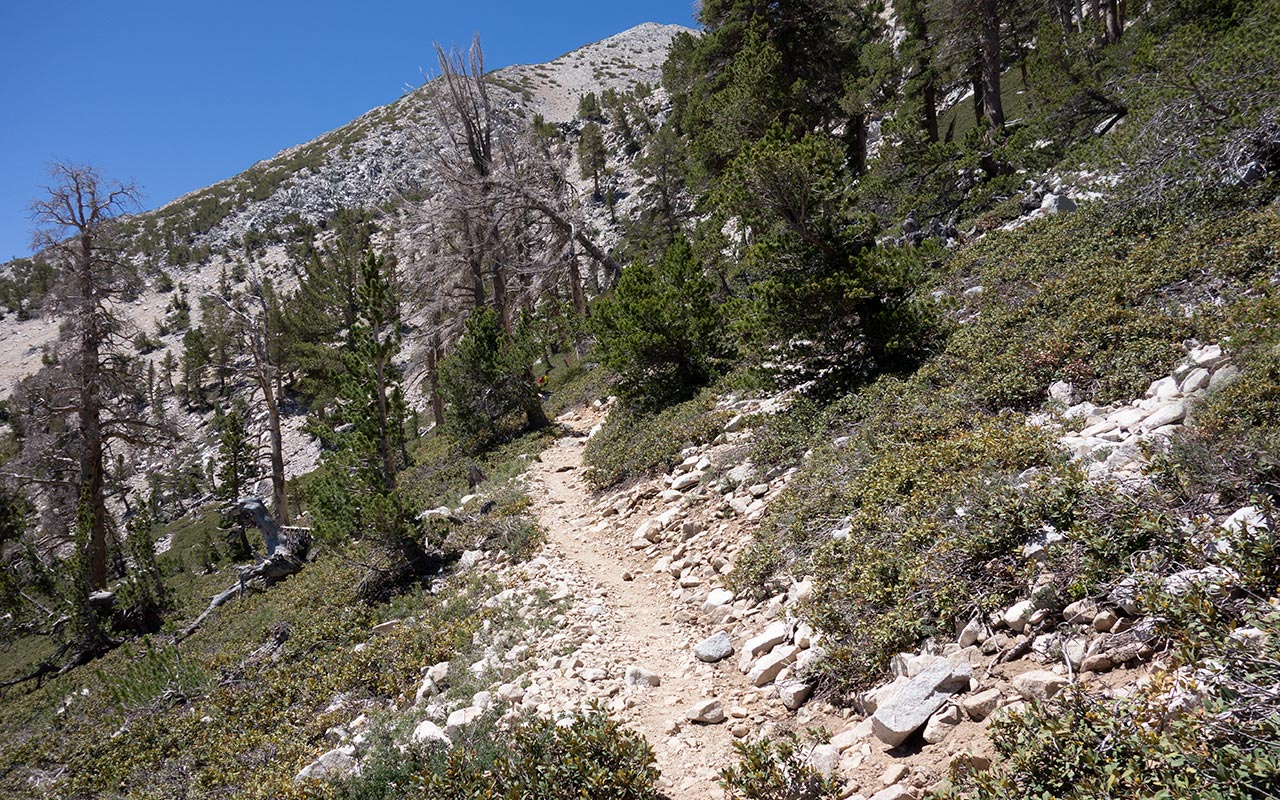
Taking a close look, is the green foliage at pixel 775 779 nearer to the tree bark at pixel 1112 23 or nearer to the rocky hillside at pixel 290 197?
the tree bark at pixel 1112 23

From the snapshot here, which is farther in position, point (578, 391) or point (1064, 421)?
point (578, 391)

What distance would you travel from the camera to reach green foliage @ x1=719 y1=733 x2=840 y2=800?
132 inches

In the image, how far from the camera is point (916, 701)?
3.51 meters

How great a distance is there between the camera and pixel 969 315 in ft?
31.9

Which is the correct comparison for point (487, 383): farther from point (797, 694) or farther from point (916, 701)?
point (916, 701)

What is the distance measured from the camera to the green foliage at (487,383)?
54.5ft

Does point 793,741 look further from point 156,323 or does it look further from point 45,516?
point 156,323

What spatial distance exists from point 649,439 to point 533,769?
25.1ft

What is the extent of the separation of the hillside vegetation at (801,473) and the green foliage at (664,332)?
9 cm

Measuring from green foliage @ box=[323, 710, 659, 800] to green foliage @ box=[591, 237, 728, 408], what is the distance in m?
9.09

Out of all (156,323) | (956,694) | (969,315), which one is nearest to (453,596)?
(956,694)

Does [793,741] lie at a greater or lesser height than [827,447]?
lesser

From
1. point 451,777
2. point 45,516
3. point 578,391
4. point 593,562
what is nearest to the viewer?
point 451,777

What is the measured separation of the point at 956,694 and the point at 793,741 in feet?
3.20
